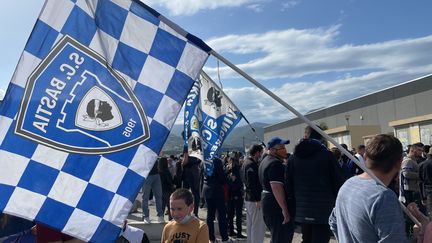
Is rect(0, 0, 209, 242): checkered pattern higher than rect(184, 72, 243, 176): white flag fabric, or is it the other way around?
rect(184, 72, 243, 176): white flag fabric

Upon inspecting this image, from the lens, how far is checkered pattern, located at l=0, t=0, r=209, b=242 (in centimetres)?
282

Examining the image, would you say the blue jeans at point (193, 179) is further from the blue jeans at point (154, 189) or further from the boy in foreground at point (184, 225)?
the boy in foreground at point (184, 225)

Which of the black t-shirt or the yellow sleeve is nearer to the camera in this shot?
the yellow sleeve

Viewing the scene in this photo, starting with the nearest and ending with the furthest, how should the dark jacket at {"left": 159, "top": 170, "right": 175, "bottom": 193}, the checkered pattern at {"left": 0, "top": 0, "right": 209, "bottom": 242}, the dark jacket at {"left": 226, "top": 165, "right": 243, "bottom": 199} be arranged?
1. the checkered pattern at {"left": 0, "top": 0, "right": 209, "bottom": 242}
2. the dark jacket at {"left": 226, "top": 165, "right": 243, "bottom": 199}
3. the dark jacket at {"left": 159, "top": 170, "right": 175, "bottom": 193}

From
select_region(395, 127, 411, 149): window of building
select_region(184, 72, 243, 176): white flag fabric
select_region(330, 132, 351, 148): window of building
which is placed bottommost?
select_region(184, 72, 243, 176): white flag fabric

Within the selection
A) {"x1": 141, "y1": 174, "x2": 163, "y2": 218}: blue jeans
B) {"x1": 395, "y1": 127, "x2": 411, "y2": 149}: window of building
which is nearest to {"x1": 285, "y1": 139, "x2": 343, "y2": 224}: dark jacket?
{"x1": 141, "y1": 174, "x2": 163, "y2": 218}: blue jeans

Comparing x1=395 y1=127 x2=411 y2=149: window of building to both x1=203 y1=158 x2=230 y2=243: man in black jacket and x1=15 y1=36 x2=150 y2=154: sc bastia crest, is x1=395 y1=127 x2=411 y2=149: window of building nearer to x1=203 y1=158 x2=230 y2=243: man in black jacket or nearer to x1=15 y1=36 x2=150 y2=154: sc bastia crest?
x1=203 y1=158 x2=230 y2=243: man in black jacket

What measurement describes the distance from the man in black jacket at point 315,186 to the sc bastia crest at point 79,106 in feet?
10.5

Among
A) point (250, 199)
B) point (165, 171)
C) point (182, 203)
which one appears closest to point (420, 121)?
point (165, 171)

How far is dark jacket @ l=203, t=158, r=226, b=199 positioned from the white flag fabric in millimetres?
1567

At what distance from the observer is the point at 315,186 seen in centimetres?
566

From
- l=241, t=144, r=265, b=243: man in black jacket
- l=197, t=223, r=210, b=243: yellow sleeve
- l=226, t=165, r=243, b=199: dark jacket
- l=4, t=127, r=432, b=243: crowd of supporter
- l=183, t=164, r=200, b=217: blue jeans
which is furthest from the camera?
l=183, t=164, r=200, b=217: blue jeans

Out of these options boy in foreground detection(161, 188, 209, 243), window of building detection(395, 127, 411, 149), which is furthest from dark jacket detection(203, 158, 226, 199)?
window of building detection(395, 127, 411, 149)

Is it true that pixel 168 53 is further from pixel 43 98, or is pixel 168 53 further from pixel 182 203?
pixel 182 203
